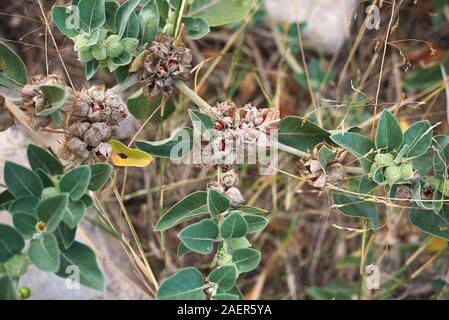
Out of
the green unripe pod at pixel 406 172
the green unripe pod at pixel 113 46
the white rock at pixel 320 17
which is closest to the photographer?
the green unripe pod at pixel 406 172

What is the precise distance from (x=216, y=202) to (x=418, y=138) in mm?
434

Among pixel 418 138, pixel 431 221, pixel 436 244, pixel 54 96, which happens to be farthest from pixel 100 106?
pixel 436 244

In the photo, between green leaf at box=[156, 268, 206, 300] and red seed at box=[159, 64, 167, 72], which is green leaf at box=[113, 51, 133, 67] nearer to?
red seed at box=[159, 64, 167, 72]

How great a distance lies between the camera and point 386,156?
4.21 ft

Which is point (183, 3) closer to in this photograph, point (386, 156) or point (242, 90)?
point (386, 156)

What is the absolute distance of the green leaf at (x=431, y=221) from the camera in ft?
4.48

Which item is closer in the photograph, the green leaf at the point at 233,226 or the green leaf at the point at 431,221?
the green leaf at the point at 233,226

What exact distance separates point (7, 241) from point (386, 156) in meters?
0.74

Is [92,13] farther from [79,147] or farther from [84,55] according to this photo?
[79,147]

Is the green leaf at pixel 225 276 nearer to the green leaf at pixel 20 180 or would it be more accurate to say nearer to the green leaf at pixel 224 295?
the green leaf at pixel 224 295

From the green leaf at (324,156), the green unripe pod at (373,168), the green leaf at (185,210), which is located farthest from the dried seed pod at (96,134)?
the green unripe pod at (373,168)

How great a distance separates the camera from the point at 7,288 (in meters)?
1.04

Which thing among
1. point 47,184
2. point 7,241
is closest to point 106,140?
point 47,184

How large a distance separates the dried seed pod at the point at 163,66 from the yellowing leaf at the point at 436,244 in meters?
0.94
